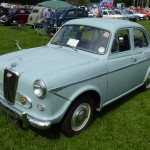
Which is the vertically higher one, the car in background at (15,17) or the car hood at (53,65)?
the car hood at (53,65)

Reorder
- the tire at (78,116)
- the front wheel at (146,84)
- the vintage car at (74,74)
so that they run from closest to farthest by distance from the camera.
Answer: the vintage car at (74,74)
the tire at (78,116)
the front wheel at (146,84)

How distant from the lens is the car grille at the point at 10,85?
158 inches

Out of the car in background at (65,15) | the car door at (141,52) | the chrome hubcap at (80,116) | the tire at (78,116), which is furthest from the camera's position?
the car in background at (65,15)

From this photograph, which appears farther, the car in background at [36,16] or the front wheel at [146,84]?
the car in background at [36,16]

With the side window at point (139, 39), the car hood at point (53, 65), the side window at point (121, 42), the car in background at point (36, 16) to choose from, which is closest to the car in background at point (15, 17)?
the car in background at point (36, 16)

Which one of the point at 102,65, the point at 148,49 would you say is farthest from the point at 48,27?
the point at 102,65

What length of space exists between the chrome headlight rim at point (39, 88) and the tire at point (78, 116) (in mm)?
595

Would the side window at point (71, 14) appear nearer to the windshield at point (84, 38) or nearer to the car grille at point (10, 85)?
the windshield at point (84, 38)

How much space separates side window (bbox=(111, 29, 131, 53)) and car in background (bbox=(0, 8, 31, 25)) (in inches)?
726

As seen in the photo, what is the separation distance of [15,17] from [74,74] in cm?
1995

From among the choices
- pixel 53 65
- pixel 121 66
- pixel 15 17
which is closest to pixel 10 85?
pixel 53 65

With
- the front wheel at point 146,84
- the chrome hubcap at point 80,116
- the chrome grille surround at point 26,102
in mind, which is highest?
the chrome grille surround at point 26,102

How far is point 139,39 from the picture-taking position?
5785 millimetres

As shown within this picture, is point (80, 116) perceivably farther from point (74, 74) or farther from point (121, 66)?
point (121, 66)
